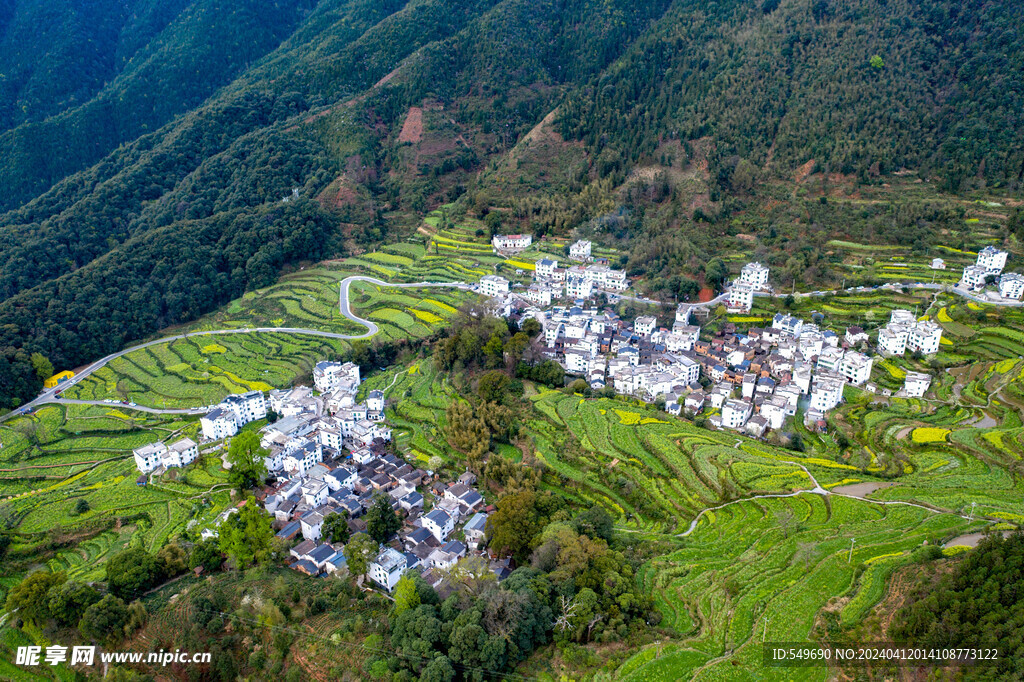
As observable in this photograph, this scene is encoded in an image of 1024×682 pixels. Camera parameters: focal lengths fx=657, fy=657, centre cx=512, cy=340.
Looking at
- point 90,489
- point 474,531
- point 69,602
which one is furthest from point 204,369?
point 474,531

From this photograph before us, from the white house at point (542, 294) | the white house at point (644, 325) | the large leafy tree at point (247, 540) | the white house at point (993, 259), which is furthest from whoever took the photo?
the white house at point (542, 294)

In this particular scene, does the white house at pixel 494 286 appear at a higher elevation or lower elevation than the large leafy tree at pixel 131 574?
Result: higher

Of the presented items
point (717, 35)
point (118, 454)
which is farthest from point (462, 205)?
point (118, 454)

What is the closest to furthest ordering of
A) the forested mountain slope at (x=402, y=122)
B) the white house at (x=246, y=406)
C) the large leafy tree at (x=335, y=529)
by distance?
the large leafy tree at (x=335, y=529) < the white house at (x=246, y=406) < the forested mountain slope at (x=402, y=122)

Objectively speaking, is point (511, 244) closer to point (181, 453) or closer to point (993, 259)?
point (181, 453)

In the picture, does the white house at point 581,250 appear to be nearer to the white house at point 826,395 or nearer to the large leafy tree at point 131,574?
the white house at point 826,395

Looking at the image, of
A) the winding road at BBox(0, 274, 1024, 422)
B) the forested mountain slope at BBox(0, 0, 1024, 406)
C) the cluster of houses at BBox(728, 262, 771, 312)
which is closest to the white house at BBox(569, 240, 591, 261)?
the forested mountain slope at BBox(0, 0, 1024, 406)

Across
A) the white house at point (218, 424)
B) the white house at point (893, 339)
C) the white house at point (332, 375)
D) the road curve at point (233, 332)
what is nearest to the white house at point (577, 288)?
the road curve at point (233, 332)

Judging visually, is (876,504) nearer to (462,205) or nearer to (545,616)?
(545,616)
